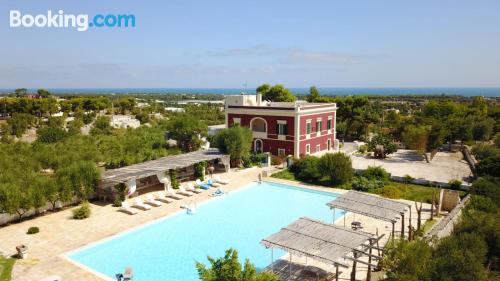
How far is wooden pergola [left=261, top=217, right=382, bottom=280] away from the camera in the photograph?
Result: 1116cm

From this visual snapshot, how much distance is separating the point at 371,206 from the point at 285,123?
17791 mm

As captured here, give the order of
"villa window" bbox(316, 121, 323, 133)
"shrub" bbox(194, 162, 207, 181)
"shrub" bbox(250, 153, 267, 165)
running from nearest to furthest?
"shrub" bbox(194, 162, 207, 181) < "shrub" bbox(250, 153, 267, 165) < "villa window" bbox(316, 121, 323, 133)

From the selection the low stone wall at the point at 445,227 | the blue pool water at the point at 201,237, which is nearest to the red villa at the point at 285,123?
the blue pool water at the point at 201,237

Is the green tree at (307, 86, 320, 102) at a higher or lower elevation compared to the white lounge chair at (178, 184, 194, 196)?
higher

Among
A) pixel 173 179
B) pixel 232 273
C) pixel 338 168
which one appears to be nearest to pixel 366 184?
pixel 338 168

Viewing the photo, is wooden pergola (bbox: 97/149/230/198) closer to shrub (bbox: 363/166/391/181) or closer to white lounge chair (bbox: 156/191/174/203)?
white lounge chair (bbox: 156/191/174/203)

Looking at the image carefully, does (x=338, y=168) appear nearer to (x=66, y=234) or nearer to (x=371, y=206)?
(x=371, y=206)

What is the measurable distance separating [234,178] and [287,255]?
12.6 meters

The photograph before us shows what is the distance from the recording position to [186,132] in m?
33.5

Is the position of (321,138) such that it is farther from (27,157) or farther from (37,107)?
(37,107)

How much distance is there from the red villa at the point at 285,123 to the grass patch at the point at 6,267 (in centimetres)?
2260

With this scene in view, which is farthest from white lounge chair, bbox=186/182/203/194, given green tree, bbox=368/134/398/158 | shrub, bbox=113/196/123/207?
green tree, bbox=368/134/398/158

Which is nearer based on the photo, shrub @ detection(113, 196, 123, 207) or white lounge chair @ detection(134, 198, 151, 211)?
white lounge chair @ detection(134, 198, 151, 211)

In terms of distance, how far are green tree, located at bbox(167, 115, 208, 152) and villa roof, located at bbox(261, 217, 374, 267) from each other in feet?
71.6
